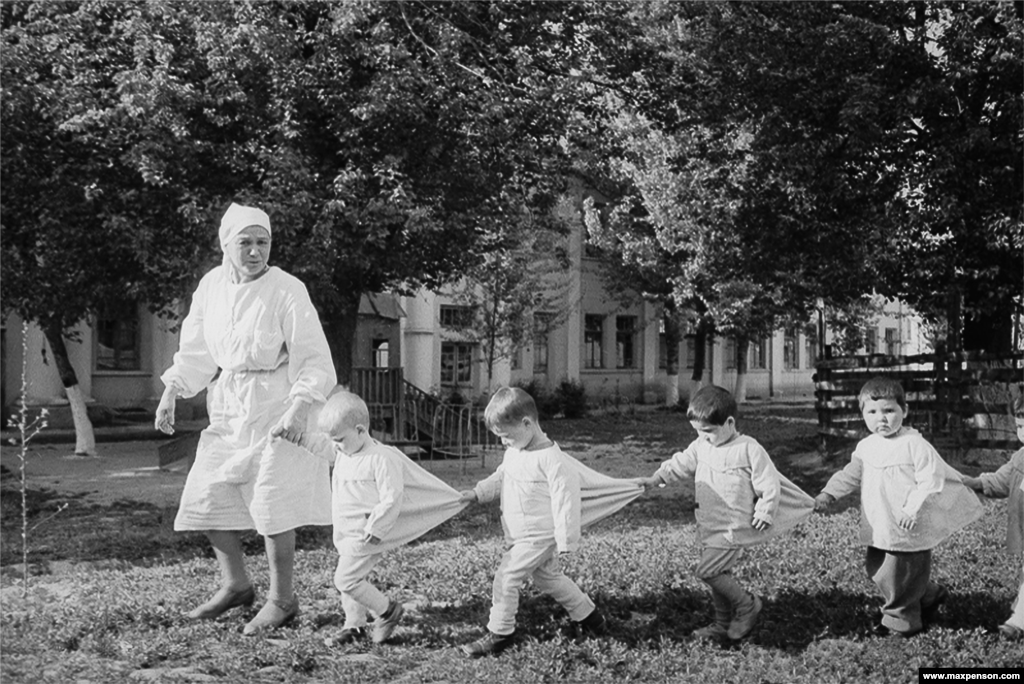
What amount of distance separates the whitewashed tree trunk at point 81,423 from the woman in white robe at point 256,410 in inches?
552

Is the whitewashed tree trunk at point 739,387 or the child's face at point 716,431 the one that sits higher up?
the child's face at point 716,431

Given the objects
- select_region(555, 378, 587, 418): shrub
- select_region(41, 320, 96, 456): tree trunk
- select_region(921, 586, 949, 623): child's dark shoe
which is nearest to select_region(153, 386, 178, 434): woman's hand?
select_region(921, 586, 949, 623): child's dark shoe

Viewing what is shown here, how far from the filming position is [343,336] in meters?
16.6

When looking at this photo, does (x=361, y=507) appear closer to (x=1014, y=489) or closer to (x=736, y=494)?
(x=736, y=494)

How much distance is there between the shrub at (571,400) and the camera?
32812mm

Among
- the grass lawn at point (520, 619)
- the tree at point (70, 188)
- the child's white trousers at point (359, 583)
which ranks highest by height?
the tree at point (70, 188)

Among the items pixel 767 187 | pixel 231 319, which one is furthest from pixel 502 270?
pixel 231 319

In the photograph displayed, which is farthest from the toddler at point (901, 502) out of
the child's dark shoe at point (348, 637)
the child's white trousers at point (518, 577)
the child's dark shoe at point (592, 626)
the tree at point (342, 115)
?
the tree at point (342, 115)

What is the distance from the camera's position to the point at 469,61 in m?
15.3

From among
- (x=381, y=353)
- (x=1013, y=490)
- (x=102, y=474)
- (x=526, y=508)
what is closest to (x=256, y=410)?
(x=526, y=508)

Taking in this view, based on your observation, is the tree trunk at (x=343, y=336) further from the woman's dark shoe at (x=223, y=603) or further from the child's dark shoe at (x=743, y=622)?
the child's dark shoe at (x=743, y=622)

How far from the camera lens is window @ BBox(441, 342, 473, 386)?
114 ft

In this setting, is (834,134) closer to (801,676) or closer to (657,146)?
(657,146)

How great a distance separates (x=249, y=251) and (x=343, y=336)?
35.9ft
